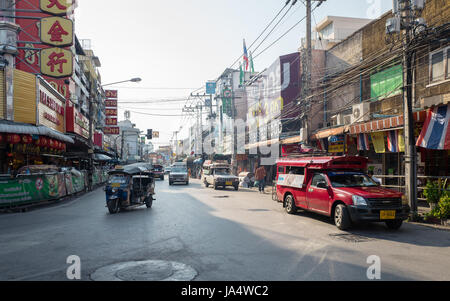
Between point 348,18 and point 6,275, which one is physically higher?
point 348,18

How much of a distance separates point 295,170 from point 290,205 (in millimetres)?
1350

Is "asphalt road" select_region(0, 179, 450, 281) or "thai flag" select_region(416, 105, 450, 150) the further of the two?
"thai flag" select_region(416, 105, 450, 150)

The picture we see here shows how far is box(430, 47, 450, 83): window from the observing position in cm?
1335

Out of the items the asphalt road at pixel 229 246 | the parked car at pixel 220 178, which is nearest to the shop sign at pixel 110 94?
the parked car at pixel 220 178

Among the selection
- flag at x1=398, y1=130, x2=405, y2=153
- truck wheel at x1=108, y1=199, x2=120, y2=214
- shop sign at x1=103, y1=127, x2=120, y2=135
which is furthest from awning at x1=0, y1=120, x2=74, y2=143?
shop sign at x1=103, y1=127, x2=120, y2=135

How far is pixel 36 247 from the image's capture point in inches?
295

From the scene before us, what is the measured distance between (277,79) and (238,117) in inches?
764

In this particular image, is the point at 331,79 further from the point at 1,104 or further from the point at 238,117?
the point at 238,117

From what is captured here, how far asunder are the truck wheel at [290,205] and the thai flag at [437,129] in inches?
200

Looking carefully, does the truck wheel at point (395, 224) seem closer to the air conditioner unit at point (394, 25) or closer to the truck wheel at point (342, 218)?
the truck wheel at point (342, 218)

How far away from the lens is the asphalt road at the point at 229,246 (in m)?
5.61

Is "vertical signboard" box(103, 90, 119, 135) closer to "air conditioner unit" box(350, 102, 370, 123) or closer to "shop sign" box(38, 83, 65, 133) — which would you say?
"shop sign" box(38, 83, 65, 133)

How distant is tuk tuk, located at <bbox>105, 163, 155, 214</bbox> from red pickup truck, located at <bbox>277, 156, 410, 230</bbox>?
233 inches
